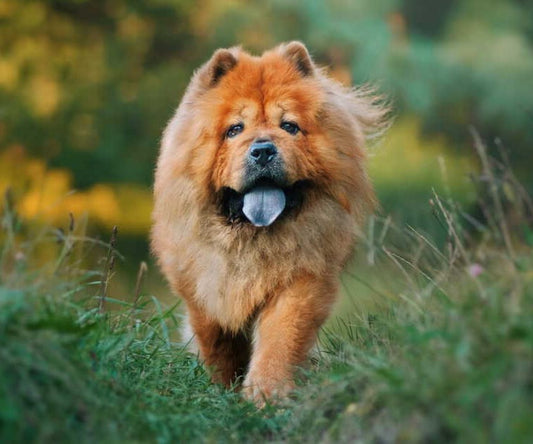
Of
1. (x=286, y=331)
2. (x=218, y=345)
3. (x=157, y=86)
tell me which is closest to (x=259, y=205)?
(x=286, y=331)

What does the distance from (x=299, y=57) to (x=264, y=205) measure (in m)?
1.12

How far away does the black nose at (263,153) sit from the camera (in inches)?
235

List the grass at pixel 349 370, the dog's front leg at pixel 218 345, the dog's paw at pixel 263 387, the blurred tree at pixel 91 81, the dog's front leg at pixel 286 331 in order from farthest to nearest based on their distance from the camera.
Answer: the blurred tree at pixel 91 81 → the dog's front leg at pixel 218 345 → the dog's front leg at pixel 286 331 → the dog's paw at pixel 263 387 → the grass at pixel 349 370

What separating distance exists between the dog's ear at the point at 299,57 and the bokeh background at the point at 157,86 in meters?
11.9

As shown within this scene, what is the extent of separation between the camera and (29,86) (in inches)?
773

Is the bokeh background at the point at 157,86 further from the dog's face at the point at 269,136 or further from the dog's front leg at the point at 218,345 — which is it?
the dog's front leg at the point at 218,345

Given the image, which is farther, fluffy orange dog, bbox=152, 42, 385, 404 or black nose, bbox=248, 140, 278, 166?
fluffy orange dog, bbox=152, 42, 385, 404

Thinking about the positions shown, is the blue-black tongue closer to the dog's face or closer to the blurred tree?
the dog's face

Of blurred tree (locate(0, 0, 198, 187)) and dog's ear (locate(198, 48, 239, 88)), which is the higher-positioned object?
dog's ear (locate(198, 48, 239, 88))

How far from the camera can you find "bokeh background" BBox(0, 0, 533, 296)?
763 inches

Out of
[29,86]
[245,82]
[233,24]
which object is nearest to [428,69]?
[233,24]

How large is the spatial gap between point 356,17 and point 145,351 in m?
16.0

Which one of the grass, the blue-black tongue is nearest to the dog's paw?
the grass

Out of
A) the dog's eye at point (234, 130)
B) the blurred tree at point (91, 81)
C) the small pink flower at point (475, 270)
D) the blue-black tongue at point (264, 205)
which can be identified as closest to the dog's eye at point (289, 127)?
the dog's eye at point (234, 130)
